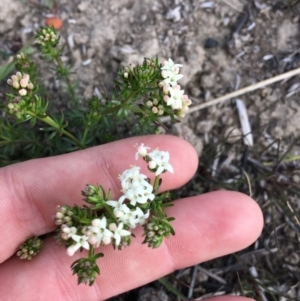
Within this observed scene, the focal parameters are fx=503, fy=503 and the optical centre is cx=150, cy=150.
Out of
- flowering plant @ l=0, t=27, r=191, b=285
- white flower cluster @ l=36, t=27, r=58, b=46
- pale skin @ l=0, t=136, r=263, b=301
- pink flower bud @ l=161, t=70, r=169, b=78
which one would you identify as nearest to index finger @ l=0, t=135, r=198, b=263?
pale skin @ l=0, t=136, r=263, b=301

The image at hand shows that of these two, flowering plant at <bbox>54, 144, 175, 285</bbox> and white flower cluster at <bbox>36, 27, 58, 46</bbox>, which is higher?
white flower cluster at <bbox>36, 27, 58, 46</bbox>

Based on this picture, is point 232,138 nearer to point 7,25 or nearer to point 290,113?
point 290,113

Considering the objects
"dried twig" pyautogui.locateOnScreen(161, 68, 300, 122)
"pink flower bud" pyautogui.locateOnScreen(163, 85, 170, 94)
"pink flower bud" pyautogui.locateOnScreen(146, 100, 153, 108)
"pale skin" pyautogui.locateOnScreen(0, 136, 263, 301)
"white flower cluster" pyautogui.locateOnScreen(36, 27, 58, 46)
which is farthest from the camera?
"dried twig" pyautogui.locateOnScreen(161, 68, 300, 122)

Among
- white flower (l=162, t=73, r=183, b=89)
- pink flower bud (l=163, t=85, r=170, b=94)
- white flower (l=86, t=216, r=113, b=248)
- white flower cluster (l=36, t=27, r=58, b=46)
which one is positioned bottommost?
white flower (l=86, t=216, r=113, b=248)

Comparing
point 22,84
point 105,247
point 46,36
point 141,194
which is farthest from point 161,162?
point 46,36

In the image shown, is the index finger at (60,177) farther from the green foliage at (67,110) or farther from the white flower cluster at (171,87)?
the white flower cluster at (171,87)

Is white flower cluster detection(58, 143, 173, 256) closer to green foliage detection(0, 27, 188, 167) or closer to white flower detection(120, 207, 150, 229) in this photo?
white flower detection(120, 207, 150, 229)
